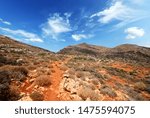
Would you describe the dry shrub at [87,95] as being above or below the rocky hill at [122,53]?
below

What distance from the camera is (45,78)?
42.0ft

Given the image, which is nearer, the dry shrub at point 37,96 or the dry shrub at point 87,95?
the dry shrub at point 37,96

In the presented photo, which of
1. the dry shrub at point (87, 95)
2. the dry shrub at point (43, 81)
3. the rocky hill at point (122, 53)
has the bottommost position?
the dry shrub at point (87, 95)

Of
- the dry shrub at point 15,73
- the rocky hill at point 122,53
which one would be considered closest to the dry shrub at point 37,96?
the dry shrub at point 15,73

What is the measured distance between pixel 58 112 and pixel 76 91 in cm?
469

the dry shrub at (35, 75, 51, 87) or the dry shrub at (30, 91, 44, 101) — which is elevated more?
the dry shrub at (35, 75, 51, 87)

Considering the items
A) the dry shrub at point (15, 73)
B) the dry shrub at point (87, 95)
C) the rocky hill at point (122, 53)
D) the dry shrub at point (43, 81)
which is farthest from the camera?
the rocky hill at point (122, 53)

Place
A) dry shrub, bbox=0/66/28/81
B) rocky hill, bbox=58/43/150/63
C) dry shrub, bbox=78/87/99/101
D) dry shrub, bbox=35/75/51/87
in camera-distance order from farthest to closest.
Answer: rocky hill, bbox=58/43/150/63
dry shrub, bbox=0/66/28/81
dry shrub, bbox=35/75/51/87
dry shrub, bbox=78/87/99/101

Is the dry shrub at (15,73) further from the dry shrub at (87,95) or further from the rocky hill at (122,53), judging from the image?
the rocky hill at (122,53)

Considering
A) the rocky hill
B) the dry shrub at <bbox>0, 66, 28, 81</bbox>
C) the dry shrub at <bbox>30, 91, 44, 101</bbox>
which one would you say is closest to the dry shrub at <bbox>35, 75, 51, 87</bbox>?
the dry shrub at <bbox>0, 66, 28, 81</bbox>

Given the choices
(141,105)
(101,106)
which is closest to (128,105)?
(141,105)

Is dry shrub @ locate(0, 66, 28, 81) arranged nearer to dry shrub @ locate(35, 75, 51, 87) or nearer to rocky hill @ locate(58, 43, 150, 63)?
dry shrub @ locate(35, 75, 51, 87)

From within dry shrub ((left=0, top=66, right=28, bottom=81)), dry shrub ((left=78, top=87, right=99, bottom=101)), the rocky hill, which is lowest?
dry shrub ((left=78, top=87, right=99, bottom=101))

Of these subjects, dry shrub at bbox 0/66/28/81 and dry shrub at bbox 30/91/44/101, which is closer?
dry shrub at bbox 30/91/44/101
